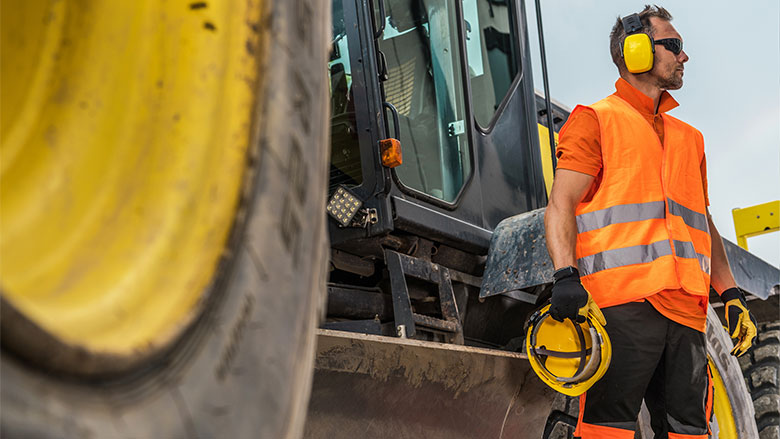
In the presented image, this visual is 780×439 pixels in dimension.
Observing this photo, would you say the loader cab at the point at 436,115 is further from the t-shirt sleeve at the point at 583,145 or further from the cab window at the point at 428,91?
the t-shirt sleeve at the point at 583,145

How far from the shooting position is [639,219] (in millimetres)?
2621

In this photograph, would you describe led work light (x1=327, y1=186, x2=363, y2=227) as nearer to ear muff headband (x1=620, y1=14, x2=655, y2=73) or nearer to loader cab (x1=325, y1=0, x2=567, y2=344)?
loader cab (x1=325, y1=0, x2=567, y2=344)

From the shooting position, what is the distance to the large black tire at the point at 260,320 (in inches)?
25.4

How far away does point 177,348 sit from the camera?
0.73 m

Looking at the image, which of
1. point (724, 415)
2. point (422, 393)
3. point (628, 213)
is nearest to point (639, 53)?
point (628, 213)

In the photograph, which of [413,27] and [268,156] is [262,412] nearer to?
[268,156]

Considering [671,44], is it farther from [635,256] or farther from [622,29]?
[635,256]

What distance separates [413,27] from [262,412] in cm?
244

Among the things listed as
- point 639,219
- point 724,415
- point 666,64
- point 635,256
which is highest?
Answer: point 666,64

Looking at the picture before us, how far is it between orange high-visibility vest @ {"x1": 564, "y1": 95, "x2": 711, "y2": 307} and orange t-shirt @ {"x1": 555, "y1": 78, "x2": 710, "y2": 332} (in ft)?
0.10

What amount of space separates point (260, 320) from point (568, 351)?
1.87m

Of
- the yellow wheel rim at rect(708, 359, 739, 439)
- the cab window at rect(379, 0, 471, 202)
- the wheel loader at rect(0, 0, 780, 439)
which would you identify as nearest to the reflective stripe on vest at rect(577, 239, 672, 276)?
the cab window at rect(379, 0, 471, 202)

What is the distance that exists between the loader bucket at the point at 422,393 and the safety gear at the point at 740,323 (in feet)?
2.16

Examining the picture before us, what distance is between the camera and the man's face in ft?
9.50
